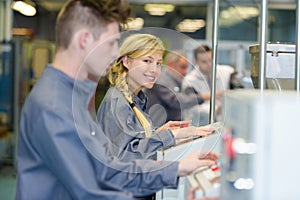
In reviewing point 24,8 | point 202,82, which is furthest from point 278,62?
point 24,8

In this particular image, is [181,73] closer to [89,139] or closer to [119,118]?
[119,118]

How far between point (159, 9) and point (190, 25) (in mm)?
617

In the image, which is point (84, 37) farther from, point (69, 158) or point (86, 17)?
point (69, 158)

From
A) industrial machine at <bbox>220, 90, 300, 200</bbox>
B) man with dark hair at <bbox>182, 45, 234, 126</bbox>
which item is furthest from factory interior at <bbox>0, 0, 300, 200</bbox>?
man with dark hair at <bbox>182, 45, 234, 126</bbox>

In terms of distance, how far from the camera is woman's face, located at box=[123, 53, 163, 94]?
6.17 feet

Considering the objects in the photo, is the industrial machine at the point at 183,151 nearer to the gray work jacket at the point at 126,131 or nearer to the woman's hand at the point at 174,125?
the gray work jacket at the point at 126,131

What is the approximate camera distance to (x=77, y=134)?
125 centimetres

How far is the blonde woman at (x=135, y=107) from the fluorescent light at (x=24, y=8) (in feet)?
12.9

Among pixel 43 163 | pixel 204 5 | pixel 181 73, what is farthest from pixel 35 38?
pixel 43 163

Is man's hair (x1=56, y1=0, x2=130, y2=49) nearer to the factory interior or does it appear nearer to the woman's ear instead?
the factory interior

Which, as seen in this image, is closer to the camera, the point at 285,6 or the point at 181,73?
the point at 181,73

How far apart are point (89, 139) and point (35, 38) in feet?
17.4

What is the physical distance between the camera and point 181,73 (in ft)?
13.1

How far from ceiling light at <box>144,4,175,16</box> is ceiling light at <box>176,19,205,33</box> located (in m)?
0.39
